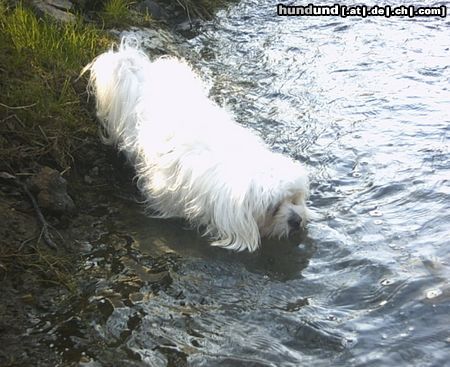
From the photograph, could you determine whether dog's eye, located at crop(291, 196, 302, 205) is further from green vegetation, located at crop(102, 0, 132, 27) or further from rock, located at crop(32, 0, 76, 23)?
green vegetation, located at crop(102, 0, 132, 27)

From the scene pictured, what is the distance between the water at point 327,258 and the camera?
10.4ft

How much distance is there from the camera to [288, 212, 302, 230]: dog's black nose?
13.5 ft

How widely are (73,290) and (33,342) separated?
1.62ft

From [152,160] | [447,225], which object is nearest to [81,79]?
[152,160]

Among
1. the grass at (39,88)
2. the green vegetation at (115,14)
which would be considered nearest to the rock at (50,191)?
the grass at (39,88)

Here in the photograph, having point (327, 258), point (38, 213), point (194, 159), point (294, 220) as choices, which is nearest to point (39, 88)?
point (38, 213)

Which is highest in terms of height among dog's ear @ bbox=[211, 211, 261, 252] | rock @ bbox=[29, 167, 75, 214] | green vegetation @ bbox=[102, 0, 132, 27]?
green vegetation @ bbox=[102, 0, 132, 27]

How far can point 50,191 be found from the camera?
405 centimetres

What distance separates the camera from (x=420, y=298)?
3.46 metres

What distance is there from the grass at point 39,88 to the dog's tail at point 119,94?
219mm

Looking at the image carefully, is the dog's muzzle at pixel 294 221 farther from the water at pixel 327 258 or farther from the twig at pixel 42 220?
the twig at pixel 42 220

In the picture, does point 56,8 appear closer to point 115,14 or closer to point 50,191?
point 115,14

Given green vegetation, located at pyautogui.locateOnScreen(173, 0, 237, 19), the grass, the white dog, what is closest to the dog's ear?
the white dog

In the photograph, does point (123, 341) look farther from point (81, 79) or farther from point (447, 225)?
point (81, 79)
